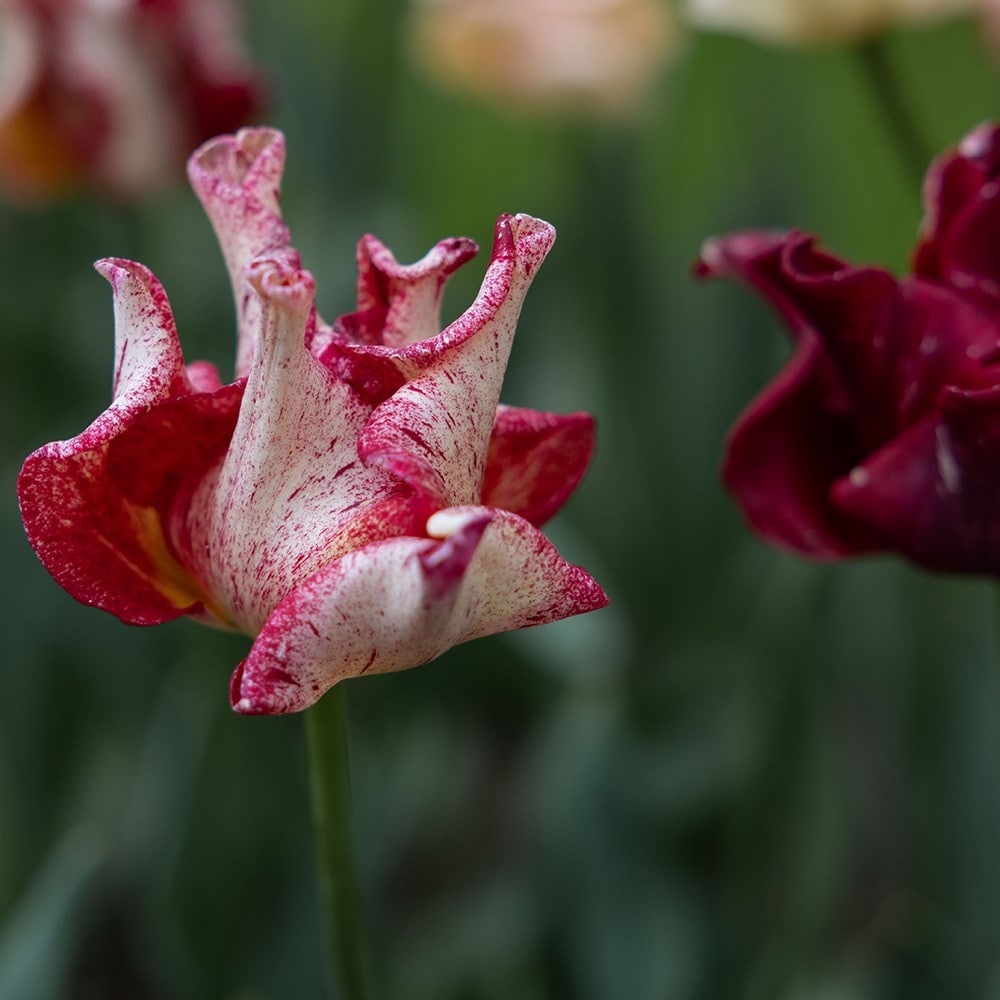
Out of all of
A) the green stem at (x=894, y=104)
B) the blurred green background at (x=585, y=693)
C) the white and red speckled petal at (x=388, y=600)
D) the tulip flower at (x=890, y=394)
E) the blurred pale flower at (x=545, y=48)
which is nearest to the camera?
the white and red speckled petal at (x=388, y=600)

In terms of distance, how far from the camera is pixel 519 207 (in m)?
1.23

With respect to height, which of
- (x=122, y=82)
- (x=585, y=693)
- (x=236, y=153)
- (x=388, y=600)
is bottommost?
(x=585, y=693)

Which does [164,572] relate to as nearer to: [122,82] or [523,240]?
[523,240]

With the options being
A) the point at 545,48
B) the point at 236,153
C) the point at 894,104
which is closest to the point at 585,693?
the point at 894,104

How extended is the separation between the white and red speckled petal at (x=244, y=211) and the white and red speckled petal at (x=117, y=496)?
0.02 m

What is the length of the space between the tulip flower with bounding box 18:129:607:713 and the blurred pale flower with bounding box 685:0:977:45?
12.9 inches

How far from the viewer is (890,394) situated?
1.47ft

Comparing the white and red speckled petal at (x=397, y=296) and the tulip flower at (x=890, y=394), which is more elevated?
the white and red speckled petal at (x=397, y=296)

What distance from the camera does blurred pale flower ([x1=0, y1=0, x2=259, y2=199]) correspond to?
32.4 inches

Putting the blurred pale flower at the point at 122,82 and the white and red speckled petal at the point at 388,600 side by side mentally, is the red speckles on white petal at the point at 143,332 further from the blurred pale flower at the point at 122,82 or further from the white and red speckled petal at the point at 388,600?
the blurred pale flower at the point at 122,82

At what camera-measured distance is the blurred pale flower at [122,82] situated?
32.4 inches

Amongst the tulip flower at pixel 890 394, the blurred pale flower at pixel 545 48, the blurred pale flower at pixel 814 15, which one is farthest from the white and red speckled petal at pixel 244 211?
the blurred pale flower at pixel 545 48

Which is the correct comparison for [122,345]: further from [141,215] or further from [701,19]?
[141,215]

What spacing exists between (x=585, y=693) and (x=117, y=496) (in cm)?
46
